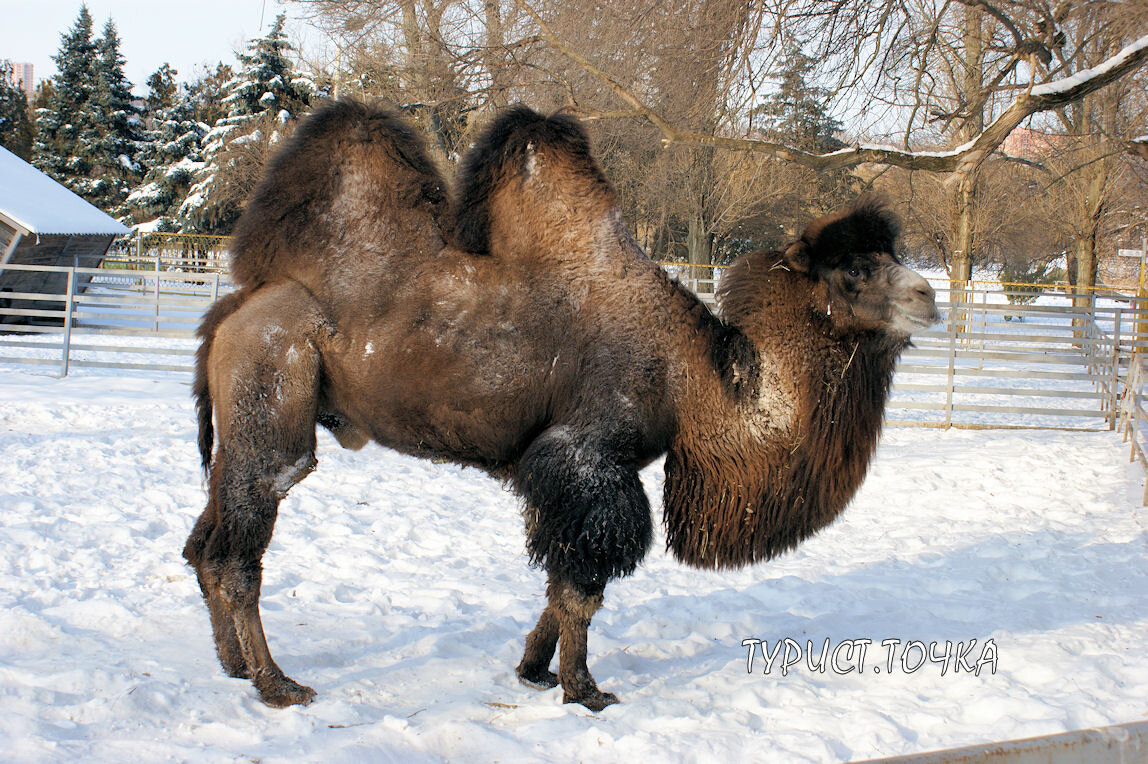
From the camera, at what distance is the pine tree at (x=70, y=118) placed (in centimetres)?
4619

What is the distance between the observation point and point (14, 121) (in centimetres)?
5128

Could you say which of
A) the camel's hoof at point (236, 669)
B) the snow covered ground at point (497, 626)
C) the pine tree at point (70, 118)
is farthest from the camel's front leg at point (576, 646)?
the pine tree at point (70, 118)

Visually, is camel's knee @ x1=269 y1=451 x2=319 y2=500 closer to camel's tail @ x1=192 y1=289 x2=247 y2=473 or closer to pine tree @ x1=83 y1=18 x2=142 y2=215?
camel's tail @ x1=192 y1=289 x2=247 y2=473

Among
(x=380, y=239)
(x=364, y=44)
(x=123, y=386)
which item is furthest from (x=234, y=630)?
(x=364, y=44)

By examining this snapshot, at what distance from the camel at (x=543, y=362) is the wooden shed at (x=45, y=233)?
20271 mm

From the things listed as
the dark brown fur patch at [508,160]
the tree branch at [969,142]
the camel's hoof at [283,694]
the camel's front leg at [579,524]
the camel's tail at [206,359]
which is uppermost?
the tree branch at [969,142]

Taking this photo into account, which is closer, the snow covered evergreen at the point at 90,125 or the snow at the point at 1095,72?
the snow at the point at 1095,72

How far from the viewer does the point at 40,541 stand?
6.21 m

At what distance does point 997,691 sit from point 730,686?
4.32ft

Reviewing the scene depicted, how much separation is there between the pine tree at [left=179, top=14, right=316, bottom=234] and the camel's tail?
1181 inches

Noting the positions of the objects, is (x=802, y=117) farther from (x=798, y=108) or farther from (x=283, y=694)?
(x=283, y=694)

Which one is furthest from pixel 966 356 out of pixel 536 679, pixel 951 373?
pixel 536 679

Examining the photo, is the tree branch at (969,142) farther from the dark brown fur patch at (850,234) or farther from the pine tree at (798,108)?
the dark brown fur patch at (850,234)

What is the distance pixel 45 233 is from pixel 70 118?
2989cm
